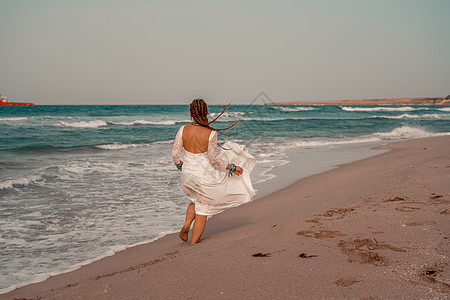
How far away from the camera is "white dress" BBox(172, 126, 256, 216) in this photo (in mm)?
4301

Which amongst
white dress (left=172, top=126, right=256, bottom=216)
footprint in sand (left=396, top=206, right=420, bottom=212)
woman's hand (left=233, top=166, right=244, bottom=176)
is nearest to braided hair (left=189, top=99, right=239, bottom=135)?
white dress (left=172, top=126, right=256, bottom=216)

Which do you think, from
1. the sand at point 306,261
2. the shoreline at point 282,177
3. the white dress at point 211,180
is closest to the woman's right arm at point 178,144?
the white dress at point 211,180

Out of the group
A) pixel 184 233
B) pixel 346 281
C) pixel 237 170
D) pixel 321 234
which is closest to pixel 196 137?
pixel 237 170

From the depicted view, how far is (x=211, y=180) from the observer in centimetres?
434

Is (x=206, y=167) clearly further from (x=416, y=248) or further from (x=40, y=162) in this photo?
(x=40, y=162)

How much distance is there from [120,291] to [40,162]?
11595 mm

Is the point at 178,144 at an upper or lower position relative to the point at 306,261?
upper

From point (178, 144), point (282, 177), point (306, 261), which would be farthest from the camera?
point (282, 177)

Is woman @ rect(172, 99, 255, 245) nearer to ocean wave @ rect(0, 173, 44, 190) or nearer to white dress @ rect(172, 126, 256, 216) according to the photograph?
white dress @ rect(172, 126, 256, 216)

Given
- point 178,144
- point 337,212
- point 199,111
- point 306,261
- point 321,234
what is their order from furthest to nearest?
point 337,212 < point 178,144 < point 199,111 < point 321,234 < point 306,261

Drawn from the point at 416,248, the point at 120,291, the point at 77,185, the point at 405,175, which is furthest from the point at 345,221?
the point at 77,185

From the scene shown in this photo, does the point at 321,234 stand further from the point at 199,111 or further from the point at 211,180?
the point at 199,111

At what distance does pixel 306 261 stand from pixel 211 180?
1.57 meters

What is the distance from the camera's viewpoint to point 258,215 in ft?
19.7
